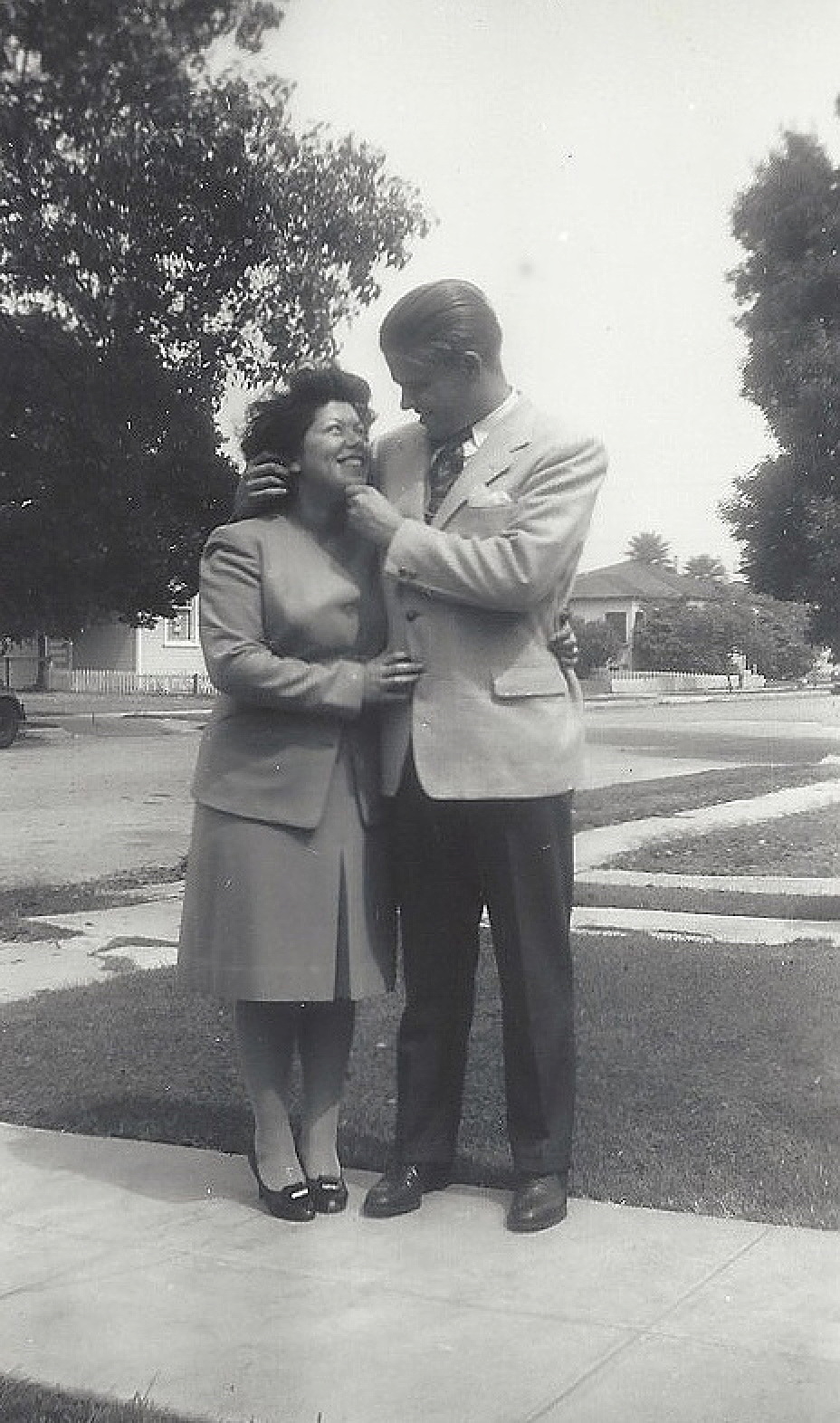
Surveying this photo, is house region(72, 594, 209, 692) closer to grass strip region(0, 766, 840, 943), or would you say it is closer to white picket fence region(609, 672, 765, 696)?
white picket fence region(609, 672, 765, 696)

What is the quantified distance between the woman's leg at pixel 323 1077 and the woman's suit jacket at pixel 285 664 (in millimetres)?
456

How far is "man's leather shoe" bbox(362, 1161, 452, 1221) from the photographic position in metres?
3.63

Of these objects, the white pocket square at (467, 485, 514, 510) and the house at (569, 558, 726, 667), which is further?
the house at (569, 558, 726, 667)

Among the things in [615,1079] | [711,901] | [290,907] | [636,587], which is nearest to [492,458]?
[290,907]

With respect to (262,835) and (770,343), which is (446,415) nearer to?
(262,835)

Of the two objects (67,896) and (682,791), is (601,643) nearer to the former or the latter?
(682,791)

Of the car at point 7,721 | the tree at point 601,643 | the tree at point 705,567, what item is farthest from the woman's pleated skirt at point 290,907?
the tree at point 705,567

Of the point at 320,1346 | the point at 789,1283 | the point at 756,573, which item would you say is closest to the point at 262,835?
the point at 320,1346

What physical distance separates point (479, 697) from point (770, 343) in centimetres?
233

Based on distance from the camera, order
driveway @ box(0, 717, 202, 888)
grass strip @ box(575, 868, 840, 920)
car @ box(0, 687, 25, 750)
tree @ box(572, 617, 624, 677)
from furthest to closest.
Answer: tree @ box(572, 617, 624, 677)
car @ box(0, 687, 25, 750)
driveway @ box(0, 717, 202, 888)
grass strip @ box(575, 868, 840, 920)

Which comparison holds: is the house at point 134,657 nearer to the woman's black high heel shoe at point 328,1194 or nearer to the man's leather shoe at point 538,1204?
the woman's black high heel shoe at point 328,1194

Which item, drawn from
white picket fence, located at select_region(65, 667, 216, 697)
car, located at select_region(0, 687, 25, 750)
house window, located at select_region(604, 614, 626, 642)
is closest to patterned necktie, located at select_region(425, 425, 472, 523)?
car, located at select_region(0, 687, 25, 750)

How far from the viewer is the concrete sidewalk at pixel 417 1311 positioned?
2691 millimetres

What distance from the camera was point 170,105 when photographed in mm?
5844
